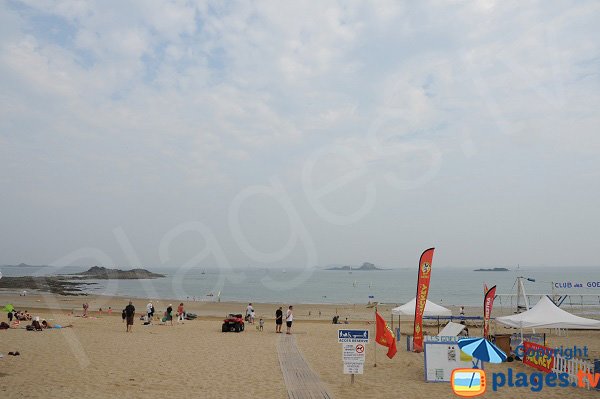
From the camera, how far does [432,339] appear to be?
11.1m

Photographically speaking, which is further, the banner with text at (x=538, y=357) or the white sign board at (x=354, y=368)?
the banner with text at (x=538, y=357)

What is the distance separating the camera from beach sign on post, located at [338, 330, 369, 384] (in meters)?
10.1

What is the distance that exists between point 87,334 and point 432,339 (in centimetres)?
1299

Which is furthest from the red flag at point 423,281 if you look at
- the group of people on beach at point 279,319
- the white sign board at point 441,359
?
the group of people on beach at point 279,319

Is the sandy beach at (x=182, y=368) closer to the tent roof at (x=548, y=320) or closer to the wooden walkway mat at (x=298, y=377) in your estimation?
the wooden walkway mat at (x=298, y=377)

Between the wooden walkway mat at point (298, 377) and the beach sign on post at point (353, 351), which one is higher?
the beach sign on post at point (353, 351)

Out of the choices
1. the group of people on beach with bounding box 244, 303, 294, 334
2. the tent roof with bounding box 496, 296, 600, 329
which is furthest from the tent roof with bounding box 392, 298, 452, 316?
the group of people on beach with bounding box 244, 303, 294, 334

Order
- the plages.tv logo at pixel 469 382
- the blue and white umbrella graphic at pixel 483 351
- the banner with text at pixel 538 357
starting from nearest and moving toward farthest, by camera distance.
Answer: the plages.tv logo at pixel 469 382, the blue and white umbrella graphic at pixel 483 351, the banner with text at pixel 538 357

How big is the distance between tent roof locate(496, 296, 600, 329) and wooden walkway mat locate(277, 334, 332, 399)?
665 cm

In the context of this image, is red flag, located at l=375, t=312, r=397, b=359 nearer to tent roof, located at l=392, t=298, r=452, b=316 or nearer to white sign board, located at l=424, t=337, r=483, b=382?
white sign board, located at l=424, t=337, r=483, b=382

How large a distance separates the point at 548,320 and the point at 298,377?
26.8 feet

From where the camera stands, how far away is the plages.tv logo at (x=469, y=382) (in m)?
4.63

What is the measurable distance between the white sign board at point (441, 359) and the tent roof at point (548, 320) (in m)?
4.54

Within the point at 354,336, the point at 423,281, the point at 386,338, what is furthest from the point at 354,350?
the point at 423,281
